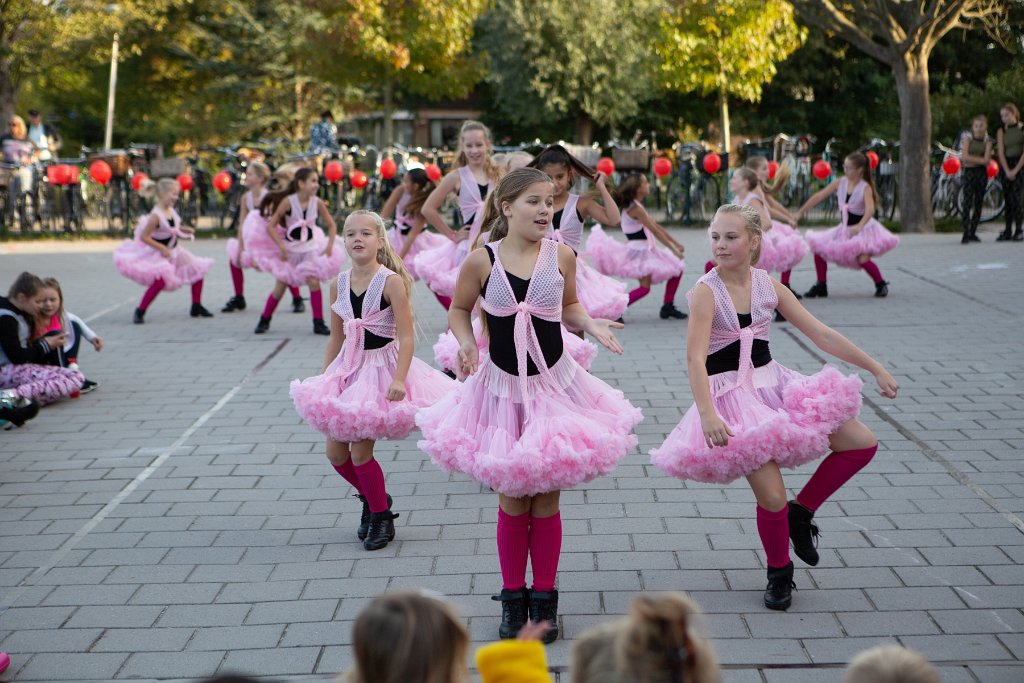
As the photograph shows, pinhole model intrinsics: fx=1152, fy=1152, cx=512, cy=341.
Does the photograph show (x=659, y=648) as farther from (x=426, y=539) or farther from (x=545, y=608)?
(x=426, y=539)

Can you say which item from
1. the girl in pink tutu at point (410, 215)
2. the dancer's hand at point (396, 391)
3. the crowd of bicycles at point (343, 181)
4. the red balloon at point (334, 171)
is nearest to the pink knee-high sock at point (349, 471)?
the dancer's hand at point (396, 391)

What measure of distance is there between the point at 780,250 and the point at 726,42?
1834 cm

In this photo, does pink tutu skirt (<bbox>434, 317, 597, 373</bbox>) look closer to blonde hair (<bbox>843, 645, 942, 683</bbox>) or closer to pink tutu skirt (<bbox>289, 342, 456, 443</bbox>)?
pink tutu skirt (<bbox>289, 342, 456, 443</bbox>)

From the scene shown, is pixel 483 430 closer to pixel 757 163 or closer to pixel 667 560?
pixel 667 560

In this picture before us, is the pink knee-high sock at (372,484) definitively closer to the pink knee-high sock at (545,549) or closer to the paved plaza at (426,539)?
the paved plaza at (426,539)

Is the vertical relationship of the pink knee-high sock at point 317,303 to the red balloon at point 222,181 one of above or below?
below

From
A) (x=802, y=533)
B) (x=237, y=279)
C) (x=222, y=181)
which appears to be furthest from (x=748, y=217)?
(x=222, y=181)

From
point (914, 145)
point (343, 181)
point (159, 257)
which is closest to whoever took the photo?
point (159, 257)

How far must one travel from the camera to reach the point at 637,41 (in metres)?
33.3

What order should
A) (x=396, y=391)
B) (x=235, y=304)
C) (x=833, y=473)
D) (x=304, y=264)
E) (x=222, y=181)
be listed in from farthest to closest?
(x=222, y=181)
(x=235, y=304)
(x=304, y=264)
(x=396, y=391)
(x=833, y=473)

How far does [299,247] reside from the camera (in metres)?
11.9

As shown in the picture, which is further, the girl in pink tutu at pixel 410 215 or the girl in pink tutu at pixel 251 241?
the girl in pink tutu at pixel 251 241

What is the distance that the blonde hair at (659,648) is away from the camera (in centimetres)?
227

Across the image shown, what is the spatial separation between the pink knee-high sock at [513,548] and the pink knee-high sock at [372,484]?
1.14m
